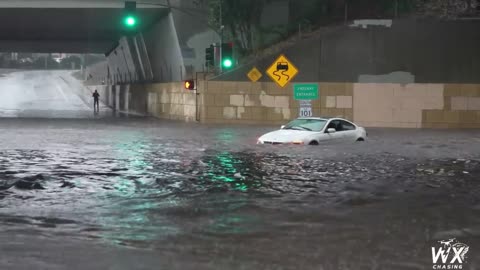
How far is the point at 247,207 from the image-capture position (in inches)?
395

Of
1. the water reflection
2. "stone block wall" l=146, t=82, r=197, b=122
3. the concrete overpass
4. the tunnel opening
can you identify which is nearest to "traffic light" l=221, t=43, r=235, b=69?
"stone block wall" l=146, t=82, r=197, b=122

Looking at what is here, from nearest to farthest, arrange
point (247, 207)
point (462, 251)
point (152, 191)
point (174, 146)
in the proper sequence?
point (462, 251)
point (247, 207)
point (152, 191)
point (174, 146)

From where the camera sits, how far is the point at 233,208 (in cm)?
993

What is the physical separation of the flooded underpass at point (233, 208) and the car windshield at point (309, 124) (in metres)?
2.30

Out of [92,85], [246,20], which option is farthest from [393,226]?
[92,85]

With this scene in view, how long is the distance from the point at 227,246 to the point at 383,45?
27515 mm

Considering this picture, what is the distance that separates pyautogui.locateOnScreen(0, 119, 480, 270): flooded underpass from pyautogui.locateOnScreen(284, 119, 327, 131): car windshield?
2.30 m

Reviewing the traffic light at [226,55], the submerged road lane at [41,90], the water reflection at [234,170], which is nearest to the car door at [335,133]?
the water reflection at [234,170]

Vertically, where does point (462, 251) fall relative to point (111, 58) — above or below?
below

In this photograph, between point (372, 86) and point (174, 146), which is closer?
point (174, 146)

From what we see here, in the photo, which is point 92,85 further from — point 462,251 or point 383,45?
point 462,251

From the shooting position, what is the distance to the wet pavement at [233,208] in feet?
22.9

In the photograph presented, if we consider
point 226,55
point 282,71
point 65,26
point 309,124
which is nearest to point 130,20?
point 226,55

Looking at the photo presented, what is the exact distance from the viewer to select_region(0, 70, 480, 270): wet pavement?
698cm
